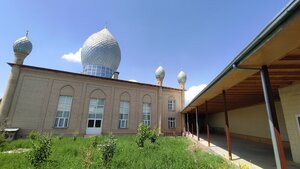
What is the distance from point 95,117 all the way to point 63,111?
3.43 metres

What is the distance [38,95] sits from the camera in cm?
1538

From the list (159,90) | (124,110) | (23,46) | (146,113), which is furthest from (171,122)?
(23,46)

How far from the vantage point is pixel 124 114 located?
19.2m

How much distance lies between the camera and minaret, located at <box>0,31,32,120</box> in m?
13.9

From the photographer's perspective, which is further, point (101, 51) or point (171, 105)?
point (101, 51)

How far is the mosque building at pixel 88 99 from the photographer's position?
14.8 metres

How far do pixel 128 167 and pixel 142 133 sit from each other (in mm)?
5049

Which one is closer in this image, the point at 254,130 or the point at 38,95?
the point at 254,130

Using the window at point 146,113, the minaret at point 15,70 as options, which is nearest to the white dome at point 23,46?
the minaret at point 15,70

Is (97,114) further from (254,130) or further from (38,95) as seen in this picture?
(254,130)

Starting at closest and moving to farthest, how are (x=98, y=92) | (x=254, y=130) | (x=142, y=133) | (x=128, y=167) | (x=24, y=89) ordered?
(x=128, y=167)
(x=142, y=133)
(x=254, y=130)
(x=24, y=89)
(x=98, y=92)

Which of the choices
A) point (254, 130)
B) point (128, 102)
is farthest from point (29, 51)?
point (254, 130)

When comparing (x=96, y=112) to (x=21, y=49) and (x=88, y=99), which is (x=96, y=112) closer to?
(x=88, y=99)

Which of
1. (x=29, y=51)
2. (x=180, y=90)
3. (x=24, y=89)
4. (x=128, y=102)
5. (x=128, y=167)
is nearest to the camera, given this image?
(x=128, y=167)
